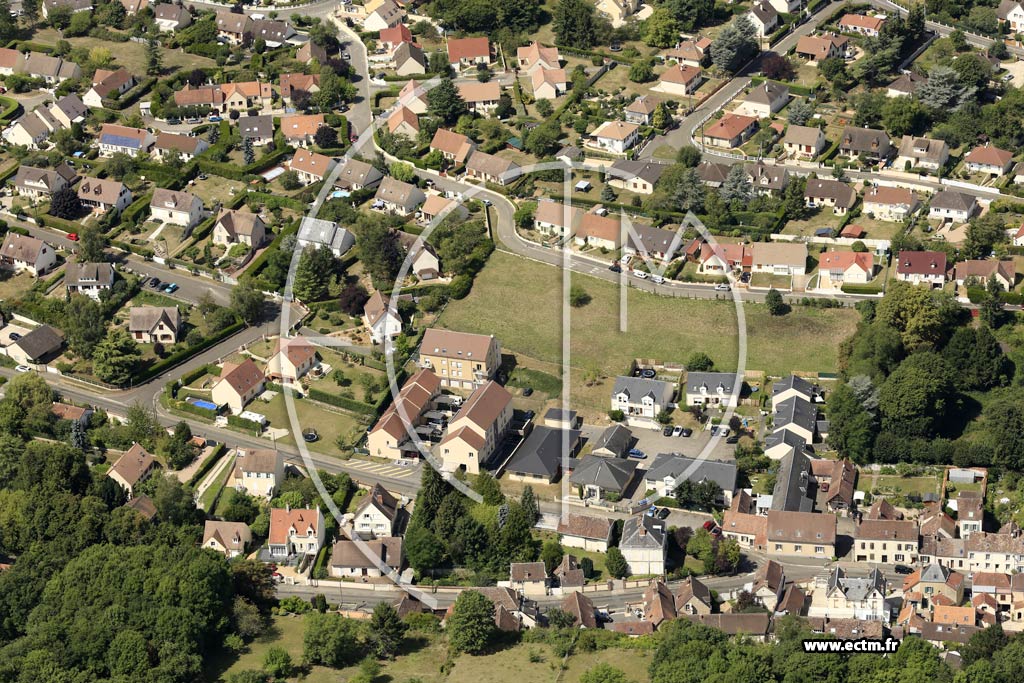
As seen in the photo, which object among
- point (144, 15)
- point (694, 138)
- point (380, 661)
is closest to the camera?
point (380, 661)

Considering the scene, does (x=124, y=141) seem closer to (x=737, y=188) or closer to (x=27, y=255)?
(x=27, y=255)

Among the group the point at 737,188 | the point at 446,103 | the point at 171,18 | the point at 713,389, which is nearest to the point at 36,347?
the point at 446,103

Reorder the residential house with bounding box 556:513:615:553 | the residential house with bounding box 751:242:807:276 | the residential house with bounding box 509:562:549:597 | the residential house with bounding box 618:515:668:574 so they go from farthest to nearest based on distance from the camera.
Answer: the residential house with bounding box 751:242:807:276 < the residential house with bounding box 556:513:615:553 < the residential house with bounding box 618:515:668:574 < the residential house with bounding box 509:562:549:597

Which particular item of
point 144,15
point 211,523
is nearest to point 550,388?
point 211,523

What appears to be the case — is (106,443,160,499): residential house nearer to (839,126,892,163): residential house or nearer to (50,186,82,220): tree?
(50,186,82,220): tree

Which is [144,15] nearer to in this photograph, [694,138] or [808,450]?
[694,138]

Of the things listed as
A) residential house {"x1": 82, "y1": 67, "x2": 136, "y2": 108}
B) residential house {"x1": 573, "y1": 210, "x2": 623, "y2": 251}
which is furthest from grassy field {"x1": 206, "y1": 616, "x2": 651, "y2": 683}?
residential house {"x1": 82, "y1": 67, "x2": 136, "y2": 108}
